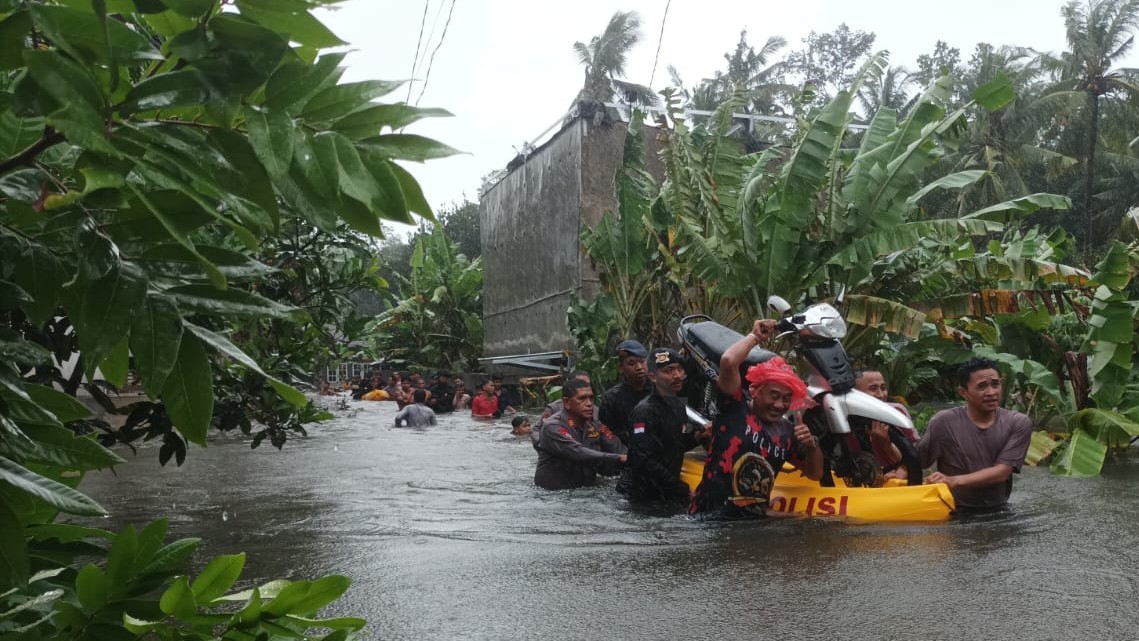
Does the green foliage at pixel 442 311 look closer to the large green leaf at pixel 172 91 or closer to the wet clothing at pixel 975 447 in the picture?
the wet clothing at pixel 975 447

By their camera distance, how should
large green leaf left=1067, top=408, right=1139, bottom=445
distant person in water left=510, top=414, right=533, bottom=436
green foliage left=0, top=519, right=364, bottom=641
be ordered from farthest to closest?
distant person in water left=510, top=414, right=533, bottom=436 → large green leaf left=1067, top=408, right=1139, bottom=445 → green foliage left=0, top=519, right=364, bottom=641

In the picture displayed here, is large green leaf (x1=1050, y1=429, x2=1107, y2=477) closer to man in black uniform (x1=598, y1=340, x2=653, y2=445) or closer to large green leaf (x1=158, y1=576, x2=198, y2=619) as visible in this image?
man in black uniform (x1=598, y1=340, x2=653, y2=445)

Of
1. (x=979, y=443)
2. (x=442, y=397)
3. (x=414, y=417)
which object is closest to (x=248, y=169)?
(x=979, y=443)

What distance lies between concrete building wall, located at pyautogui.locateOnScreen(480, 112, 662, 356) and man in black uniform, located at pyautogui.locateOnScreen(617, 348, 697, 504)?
901 cm

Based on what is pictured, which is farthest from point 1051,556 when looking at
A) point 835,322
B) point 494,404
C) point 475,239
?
point 475,239

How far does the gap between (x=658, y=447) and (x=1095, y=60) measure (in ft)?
109

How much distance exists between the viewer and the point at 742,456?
269 inches

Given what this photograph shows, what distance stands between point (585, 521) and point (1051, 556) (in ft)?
11.0

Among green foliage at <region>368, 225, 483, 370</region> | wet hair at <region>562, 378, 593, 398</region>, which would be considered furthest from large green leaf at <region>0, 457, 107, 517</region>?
green foliage at <region>368, 225, 483, 370</region>

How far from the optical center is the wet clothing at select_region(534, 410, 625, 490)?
905 cm

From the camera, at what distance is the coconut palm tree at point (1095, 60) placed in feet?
113

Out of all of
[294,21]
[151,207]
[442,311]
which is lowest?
[151,207]

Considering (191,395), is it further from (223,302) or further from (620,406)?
(620,406)

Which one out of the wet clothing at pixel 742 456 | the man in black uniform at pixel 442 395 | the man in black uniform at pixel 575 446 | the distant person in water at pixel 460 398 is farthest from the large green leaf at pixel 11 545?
the distant person in water at pixel 460 398
